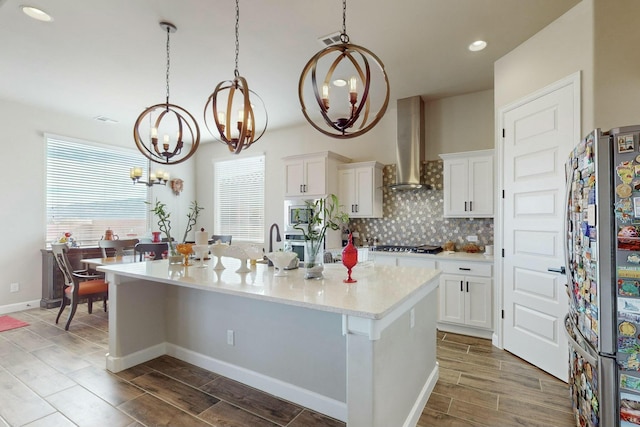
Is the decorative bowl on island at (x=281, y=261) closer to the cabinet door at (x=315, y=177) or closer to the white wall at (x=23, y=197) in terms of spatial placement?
the cabinet door at (x=315, y=177)

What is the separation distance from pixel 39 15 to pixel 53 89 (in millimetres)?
1934

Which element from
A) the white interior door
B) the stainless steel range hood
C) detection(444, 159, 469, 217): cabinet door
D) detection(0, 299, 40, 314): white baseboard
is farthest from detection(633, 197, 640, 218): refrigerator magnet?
detection(0, 299, 40, 314): white baseboard

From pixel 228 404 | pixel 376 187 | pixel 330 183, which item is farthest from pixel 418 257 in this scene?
pixel 228 404

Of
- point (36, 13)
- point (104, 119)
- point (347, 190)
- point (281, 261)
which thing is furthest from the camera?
point (104, 119)

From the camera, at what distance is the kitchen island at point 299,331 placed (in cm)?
159

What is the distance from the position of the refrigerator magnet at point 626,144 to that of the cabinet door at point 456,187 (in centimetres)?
249

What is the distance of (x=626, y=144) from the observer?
156cm

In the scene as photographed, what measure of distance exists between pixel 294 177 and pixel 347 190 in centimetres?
90

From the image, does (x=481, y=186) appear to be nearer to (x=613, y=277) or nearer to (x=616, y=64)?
(x=616, y=64)

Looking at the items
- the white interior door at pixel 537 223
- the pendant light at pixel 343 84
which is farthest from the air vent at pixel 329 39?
the white interior door at pixel 537 223

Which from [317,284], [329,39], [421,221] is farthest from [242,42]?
[421,221]

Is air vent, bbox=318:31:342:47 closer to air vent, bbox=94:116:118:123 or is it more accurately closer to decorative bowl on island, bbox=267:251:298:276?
decorative bowl on island, bbox=267:251:298:276

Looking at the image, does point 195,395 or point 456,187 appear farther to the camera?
point 456,187

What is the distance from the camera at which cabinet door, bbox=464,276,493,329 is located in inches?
142
